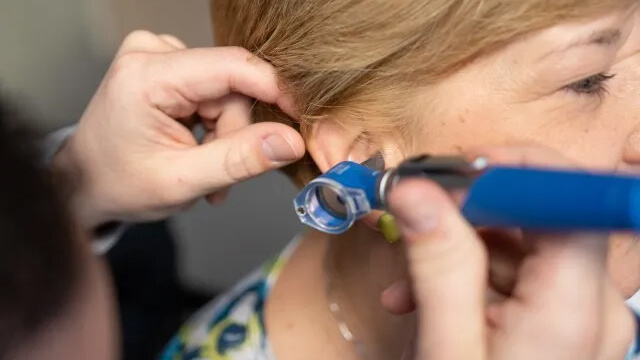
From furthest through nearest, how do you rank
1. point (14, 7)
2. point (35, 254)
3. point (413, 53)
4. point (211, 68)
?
point (14, 7) → point (211, 68) → point (413, 53) → point (35, 254)

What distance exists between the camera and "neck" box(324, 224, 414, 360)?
2.57 ft

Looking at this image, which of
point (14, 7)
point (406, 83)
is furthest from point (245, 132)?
point (14, 7)

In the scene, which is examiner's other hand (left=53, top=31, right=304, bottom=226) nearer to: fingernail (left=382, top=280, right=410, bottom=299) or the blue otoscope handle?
fingernail (left=382, top=280, right=410, bottom=299)

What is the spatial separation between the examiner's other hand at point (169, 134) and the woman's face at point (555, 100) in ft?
0.47

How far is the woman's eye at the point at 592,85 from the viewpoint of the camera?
633 millimetres

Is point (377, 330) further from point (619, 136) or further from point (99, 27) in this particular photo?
point (99, 27)

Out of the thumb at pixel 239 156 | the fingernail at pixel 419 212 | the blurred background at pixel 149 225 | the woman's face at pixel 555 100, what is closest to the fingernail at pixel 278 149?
the thumb at pixel 239 156

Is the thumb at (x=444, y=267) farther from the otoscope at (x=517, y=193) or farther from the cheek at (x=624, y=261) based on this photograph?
the cheek at (x=624, y=261)

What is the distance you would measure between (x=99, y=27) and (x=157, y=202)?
411 mm

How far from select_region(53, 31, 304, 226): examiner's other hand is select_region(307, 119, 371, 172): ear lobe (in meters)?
0.02

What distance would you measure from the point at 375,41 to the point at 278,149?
13cm

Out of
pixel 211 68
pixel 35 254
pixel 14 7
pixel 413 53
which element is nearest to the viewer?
pixel 35 254

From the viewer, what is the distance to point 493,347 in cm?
54

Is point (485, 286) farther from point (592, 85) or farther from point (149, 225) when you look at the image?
point (149, 225)
